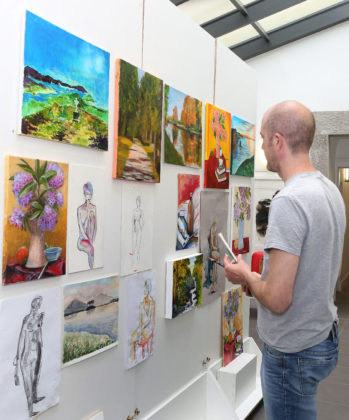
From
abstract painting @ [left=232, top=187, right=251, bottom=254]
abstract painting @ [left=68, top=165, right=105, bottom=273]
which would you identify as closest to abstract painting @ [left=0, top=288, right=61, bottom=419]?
abstract painting @ [left=68, top=165, right=105, bottom=273]

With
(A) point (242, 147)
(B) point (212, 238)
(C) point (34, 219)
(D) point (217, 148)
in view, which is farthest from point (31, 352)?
(A) point (242, 147)

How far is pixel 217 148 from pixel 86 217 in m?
1.64

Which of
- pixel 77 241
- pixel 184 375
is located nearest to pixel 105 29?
pixel 77 241

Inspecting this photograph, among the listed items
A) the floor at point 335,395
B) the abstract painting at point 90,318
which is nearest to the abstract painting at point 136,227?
the abstract painting at point 90,318

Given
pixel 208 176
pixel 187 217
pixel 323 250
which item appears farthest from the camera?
pixel 208 176

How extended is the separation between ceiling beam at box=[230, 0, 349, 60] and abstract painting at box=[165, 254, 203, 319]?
5200 mm

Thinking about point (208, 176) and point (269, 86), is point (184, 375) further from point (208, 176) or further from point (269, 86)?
point (269, 86)

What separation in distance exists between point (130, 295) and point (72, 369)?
1.77 ft

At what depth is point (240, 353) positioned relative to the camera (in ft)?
14.5

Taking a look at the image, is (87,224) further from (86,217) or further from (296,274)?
(296,274)

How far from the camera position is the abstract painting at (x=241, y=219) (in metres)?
4.18

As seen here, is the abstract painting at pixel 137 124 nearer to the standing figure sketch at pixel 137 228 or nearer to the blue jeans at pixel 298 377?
the standing figure sketch at pixel 137 228

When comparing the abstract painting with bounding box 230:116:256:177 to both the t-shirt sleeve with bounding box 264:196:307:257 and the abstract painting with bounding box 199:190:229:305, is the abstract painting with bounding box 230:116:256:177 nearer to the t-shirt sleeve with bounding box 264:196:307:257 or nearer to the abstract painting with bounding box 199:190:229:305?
the abstract painting with bounding box 199:190:229:305

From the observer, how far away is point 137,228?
2.82 meters
